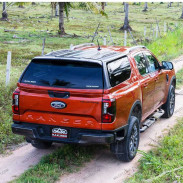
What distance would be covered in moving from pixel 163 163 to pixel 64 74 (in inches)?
88.0

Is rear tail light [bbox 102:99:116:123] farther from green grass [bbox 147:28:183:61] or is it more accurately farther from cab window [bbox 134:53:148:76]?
green grass [bbox 147:28:183:61]

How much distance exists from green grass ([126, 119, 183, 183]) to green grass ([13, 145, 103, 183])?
104 cm

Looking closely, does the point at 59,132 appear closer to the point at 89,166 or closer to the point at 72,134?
the point at 72,134

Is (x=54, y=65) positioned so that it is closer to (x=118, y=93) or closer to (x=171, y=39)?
(x=118, y=93)

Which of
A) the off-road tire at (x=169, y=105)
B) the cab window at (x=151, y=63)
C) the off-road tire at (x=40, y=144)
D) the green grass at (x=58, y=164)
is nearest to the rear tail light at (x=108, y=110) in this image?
the green grass at (x=58, y=164)

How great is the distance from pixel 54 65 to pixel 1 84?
198 inches

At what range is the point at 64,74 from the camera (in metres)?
5.48

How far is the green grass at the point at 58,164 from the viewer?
5504 mm

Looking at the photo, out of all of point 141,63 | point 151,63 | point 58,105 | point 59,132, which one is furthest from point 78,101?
point 151,63

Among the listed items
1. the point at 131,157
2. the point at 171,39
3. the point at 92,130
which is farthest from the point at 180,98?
the point at 171,39

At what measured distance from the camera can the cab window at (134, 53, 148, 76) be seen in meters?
6.85

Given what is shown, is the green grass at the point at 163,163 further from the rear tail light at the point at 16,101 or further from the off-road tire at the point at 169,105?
the rear tail light at the point at 16,101

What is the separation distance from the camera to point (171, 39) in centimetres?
2362

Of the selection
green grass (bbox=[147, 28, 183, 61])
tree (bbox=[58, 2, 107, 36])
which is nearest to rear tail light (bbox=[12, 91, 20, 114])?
green grass (bbox=[147, 28, 183, 61])
